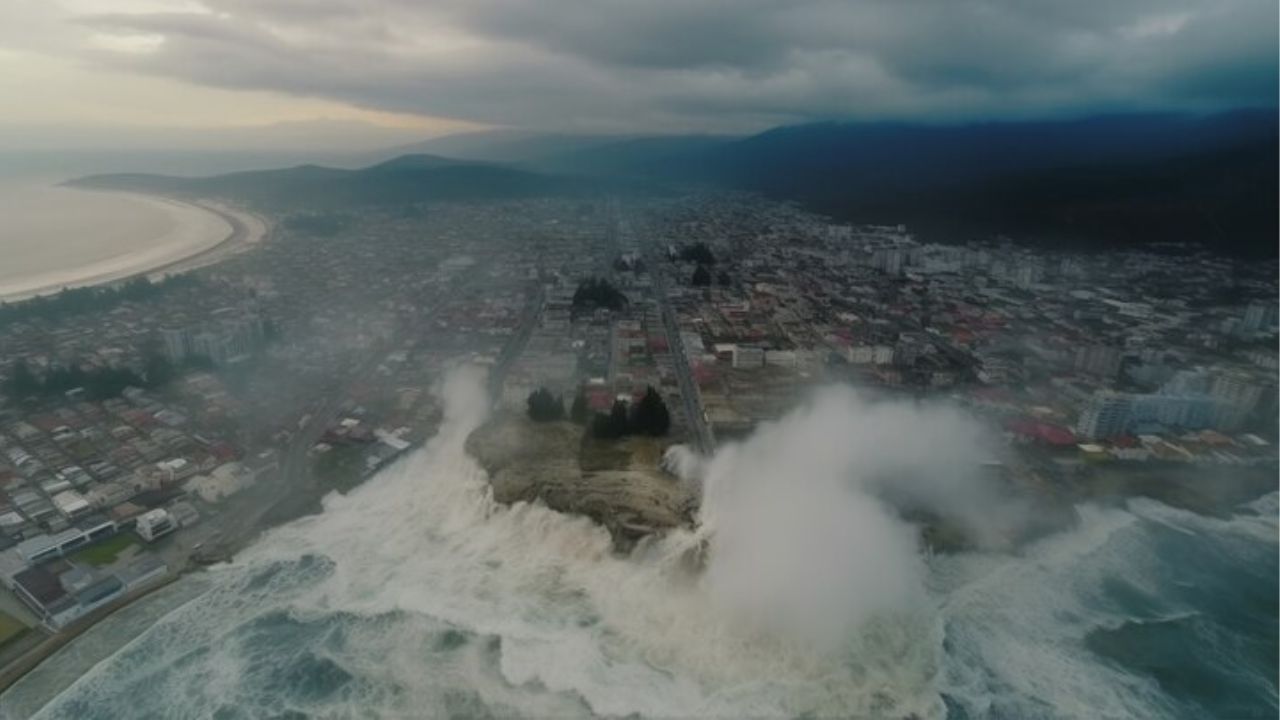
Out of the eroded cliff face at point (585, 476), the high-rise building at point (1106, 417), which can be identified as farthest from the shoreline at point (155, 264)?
the high-rise building at point (1106, 417)

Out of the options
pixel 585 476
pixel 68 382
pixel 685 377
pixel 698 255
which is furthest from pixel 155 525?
pixel 698 255

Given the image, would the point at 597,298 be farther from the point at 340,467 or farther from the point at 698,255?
the point at 340,467

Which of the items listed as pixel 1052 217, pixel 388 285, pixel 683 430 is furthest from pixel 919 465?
pixel 1052 217

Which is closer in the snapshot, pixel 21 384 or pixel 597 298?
pixel 21 384

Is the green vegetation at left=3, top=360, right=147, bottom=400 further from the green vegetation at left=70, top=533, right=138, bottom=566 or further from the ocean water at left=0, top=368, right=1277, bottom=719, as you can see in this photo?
the ocean water at left=0, top=368, right=1277, bottom=719

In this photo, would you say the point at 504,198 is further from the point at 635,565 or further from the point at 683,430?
the point at 635,565


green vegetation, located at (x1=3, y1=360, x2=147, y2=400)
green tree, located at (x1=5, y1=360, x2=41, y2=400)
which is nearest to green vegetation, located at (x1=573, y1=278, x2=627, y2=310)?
green vegetation, located at (x1=3, y1=360, x2=147, y2=400)
